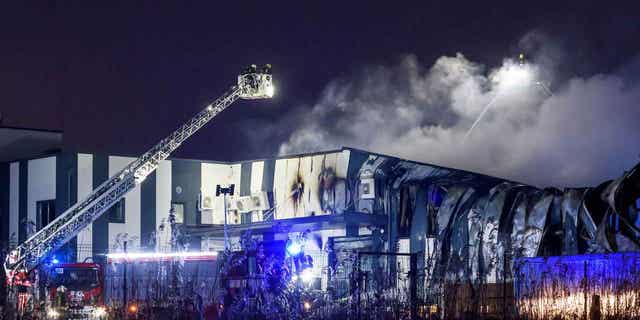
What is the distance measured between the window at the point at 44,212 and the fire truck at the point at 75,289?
12016 millimetres

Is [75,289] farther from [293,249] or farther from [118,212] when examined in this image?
[118,212]

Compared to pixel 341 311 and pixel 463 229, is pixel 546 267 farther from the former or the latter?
pixel 463 229

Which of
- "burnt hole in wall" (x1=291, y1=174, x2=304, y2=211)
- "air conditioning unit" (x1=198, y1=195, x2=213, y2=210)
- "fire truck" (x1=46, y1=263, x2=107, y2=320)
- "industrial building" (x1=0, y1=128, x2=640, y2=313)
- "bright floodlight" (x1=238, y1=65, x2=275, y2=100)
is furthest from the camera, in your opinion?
"air conditioning unit" (x1=198, y1=195, x2=213, y2=210)

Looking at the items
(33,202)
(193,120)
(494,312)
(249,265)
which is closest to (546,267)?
(494,312)

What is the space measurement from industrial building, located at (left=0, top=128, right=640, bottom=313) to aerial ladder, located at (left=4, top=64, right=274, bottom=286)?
50.3 inches

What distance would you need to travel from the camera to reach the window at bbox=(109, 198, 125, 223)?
52.4 m

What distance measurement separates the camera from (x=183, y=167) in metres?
54.6

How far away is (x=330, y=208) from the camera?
49.7 metres

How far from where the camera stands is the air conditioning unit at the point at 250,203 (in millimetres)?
52469

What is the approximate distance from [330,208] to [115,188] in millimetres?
9666

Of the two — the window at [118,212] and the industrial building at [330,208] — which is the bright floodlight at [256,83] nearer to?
the industrial building at [330,208]

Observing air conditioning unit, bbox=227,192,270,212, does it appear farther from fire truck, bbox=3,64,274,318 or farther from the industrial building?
fire truck, bbox=3,64,274,318

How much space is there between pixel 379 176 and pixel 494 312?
63.3 feet

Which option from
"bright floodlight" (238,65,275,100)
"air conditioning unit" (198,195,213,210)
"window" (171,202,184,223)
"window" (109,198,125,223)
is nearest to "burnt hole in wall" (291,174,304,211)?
"bright floodlight" (238,65,275,100)
